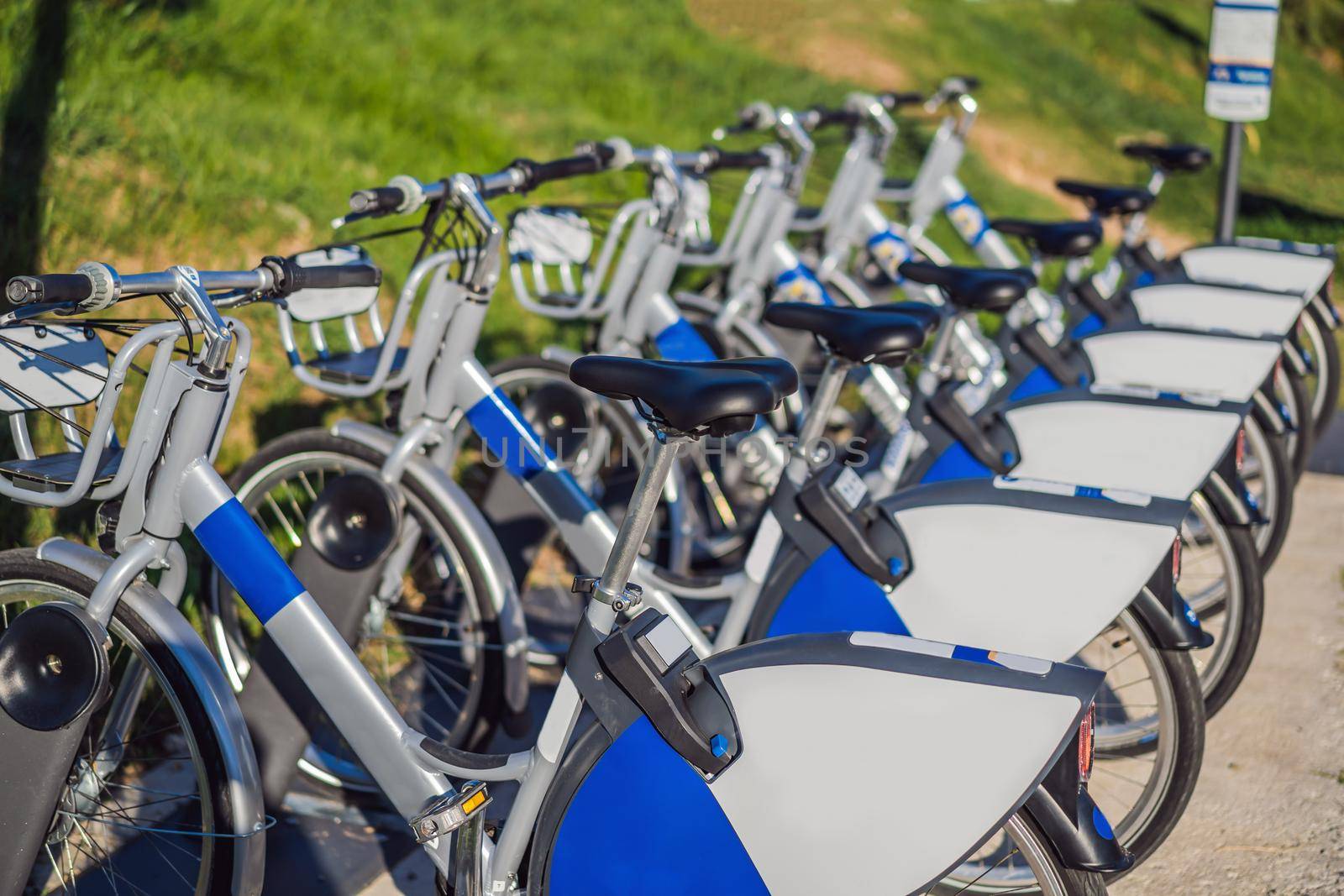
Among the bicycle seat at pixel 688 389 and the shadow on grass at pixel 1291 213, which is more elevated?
the bicycle seat at pixel 688 389

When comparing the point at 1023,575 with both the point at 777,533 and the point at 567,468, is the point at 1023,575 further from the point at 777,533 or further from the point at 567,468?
the point at 567,468

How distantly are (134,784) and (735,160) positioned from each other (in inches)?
104

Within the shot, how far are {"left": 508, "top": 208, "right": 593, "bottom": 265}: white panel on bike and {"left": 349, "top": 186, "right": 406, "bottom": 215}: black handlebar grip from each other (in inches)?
29.7

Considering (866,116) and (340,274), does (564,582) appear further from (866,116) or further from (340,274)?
(866,116)

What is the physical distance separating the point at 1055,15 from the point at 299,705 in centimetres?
1332

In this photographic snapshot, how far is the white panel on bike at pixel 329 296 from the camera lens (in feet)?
8.60

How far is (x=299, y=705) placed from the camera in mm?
2771

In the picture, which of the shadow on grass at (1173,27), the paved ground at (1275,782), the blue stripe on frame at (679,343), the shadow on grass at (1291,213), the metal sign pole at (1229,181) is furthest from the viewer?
the shadow on grass at (1173,27)

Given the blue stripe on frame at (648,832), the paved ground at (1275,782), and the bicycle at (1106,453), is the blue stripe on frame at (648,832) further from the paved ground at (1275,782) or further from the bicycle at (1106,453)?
the bicycle at (1106,453)

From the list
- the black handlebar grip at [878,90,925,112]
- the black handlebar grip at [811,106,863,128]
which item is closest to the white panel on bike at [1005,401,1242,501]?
the black handlebar grip at [811,106,863,128]

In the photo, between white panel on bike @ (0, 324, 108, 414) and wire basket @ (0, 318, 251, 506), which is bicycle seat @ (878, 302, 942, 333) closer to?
wire basket @ (0, 318, 251, 506)

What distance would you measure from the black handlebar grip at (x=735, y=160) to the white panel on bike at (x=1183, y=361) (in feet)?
4.23

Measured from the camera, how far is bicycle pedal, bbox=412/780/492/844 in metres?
2.13

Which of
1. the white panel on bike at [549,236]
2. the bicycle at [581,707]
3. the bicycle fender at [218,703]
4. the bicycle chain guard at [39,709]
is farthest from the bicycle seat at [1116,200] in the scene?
the bicycle chain guard at [39,709]
